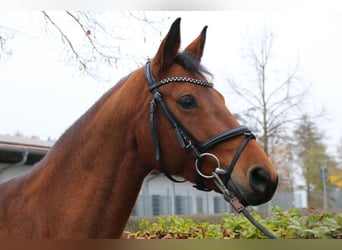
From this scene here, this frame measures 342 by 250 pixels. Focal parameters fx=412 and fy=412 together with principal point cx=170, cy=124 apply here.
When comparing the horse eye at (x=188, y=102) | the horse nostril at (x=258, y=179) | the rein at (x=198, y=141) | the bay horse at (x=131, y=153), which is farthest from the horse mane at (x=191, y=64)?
the horse nostril at (x=258, y=179)

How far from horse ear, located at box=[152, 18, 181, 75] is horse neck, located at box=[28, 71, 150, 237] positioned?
0.70 ft

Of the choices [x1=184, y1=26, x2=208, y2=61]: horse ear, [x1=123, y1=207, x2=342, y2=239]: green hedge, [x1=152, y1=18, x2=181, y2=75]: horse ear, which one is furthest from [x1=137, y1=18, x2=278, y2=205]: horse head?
[x1=123, y1=207, x2=342, y2=239]: green hedge

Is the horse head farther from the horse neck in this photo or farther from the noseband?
the horse neck

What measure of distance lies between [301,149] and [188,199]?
5.38 meters

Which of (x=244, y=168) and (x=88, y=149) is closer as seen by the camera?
(x=244, y=168)

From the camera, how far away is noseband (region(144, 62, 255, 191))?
2.49 m

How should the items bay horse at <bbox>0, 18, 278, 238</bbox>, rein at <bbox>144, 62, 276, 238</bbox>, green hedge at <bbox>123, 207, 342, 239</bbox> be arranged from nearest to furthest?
rein at <bbox>144, 62, 276, 238</bbox> < bay horse at <bbox>0, 18, 278, 238</bbox> < green hedge at <bbox>123, 207, 342, 239</bbox>

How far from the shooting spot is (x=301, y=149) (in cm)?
1630

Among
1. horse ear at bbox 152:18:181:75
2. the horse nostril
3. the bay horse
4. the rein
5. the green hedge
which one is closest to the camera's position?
the horse nostril

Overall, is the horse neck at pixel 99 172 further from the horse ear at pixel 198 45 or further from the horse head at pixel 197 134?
the horse ear at pixel 198 45

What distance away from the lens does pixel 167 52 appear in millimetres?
2771

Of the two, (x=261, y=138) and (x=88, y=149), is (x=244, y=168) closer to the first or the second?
(x=88, y=149)

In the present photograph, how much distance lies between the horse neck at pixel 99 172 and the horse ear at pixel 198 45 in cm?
51

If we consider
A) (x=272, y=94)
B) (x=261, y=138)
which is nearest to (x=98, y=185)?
(x=272, y=94)
